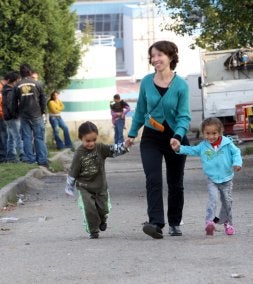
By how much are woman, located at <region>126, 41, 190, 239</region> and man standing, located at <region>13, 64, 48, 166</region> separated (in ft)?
28.3

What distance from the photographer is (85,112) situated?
4338cm

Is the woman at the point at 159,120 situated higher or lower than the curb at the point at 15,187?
higher

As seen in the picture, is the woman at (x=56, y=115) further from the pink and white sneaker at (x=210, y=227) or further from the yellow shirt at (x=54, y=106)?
the pink and white sneaker at (x=210, y=227)

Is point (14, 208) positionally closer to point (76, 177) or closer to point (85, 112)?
point (76, 177)

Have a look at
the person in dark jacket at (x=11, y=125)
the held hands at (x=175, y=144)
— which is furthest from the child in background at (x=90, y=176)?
the person in dark jacket at (x=11, y=125)

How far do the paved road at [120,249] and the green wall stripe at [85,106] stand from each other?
2872 centimetres

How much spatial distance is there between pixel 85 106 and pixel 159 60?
3386 cm

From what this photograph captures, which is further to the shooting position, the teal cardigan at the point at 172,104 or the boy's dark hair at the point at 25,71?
the boy's dark hair at the point at 25,71

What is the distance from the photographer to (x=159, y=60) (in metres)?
9.07

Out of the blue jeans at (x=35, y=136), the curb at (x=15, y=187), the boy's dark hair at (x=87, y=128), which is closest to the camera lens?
the boy's dark hair at (x=87, y=128)

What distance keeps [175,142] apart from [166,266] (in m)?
1.58

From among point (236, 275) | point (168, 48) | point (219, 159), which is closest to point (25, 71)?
point (168, 48)

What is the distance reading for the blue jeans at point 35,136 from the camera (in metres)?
18.0

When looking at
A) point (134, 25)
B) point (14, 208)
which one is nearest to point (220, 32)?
point (14, 208)
